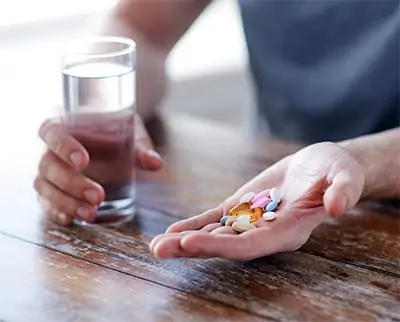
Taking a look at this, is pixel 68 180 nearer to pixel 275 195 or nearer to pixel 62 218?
pixel 62 218

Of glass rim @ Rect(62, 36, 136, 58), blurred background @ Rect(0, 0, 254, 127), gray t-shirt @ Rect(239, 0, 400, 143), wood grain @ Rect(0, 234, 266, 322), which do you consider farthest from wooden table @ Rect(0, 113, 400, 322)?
blurred background @ Rect(0, 0, 254, 127)

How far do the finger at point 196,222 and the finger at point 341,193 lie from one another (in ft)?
0.46

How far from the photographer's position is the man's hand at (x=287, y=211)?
2.81ft

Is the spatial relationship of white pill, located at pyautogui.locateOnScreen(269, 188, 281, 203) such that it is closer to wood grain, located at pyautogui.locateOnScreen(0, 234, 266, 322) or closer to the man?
the man

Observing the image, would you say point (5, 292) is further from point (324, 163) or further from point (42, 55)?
point (42, 55)

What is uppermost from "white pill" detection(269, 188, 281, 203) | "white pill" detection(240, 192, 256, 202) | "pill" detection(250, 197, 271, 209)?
"white pill" detection(269, 188, 281, 203)

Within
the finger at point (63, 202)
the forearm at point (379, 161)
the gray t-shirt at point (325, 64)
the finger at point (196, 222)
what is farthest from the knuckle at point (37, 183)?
the gray t-shirt at point (325, 64)

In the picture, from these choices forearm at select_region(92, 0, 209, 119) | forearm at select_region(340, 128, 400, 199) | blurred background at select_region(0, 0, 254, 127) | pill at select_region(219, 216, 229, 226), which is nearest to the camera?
pill at select_region(219, 216, 229, 226)

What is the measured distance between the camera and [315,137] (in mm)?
1521

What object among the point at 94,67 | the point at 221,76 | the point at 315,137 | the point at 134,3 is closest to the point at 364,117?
the point at 315,137

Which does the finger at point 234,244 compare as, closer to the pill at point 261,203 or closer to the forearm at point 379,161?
the pill at point 261,203

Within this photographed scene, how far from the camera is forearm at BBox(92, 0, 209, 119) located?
150 centimetres

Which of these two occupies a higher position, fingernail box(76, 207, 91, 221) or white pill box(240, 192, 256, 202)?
white pill box(240, 192, 256, 202)

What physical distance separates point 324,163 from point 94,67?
1.00 ft
